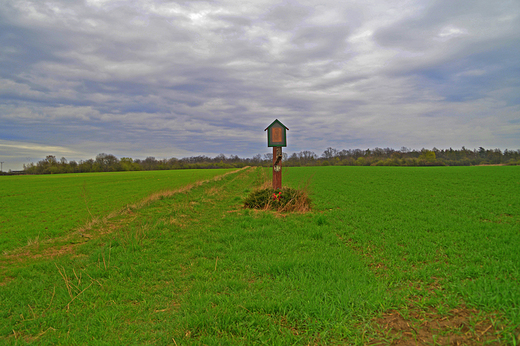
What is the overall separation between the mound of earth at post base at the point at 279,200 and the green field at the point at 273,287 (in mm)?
3014

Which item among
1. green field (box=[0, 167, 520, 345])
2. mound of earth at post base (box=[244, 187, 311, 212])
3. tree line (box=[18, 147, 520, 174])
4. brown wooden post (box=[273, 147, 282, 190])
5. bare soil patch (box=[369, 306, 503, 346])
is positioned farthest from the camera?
tree line (box=[18, 147, 520, 174])

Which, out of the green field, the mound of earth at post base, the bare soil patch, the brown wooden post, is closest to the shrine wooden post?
the brown wooden post

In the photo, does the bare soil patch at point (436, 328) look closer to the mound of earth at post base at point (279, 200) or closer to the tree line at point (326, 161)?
the mound of earth at post base at point (279, 200)

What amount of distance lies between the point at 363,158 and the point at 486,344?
123 meters

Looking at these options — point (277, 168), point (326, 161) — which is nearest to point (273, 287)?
point (277, 168)

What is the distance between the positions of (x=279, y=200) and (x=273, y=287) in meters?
7.38

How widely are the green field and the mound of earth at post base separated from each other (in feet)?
9.89

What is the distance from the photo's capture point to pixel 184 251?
6.36 m

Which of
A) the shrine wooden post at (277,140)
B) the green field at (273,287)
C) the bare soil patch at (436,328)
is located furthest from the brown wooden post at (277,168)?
the bare soil patch at (436,328)

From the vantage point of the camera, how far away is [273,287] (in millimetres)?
4176

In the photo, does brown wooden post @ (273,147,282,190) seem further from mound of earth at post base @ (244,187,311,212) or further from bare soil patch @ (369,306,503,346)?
bare soil patch @ (369,306,503,346)

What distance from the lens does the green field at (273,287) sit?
303cm

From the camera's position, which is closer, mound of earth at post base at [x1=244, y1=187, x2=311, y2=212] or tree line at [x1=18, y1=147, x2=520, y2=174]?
mound of earth at post base at [x1=244, y1=187, x2=311, y2=212]

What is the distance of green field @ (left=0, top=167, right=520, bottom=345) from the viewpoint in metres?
3.03
